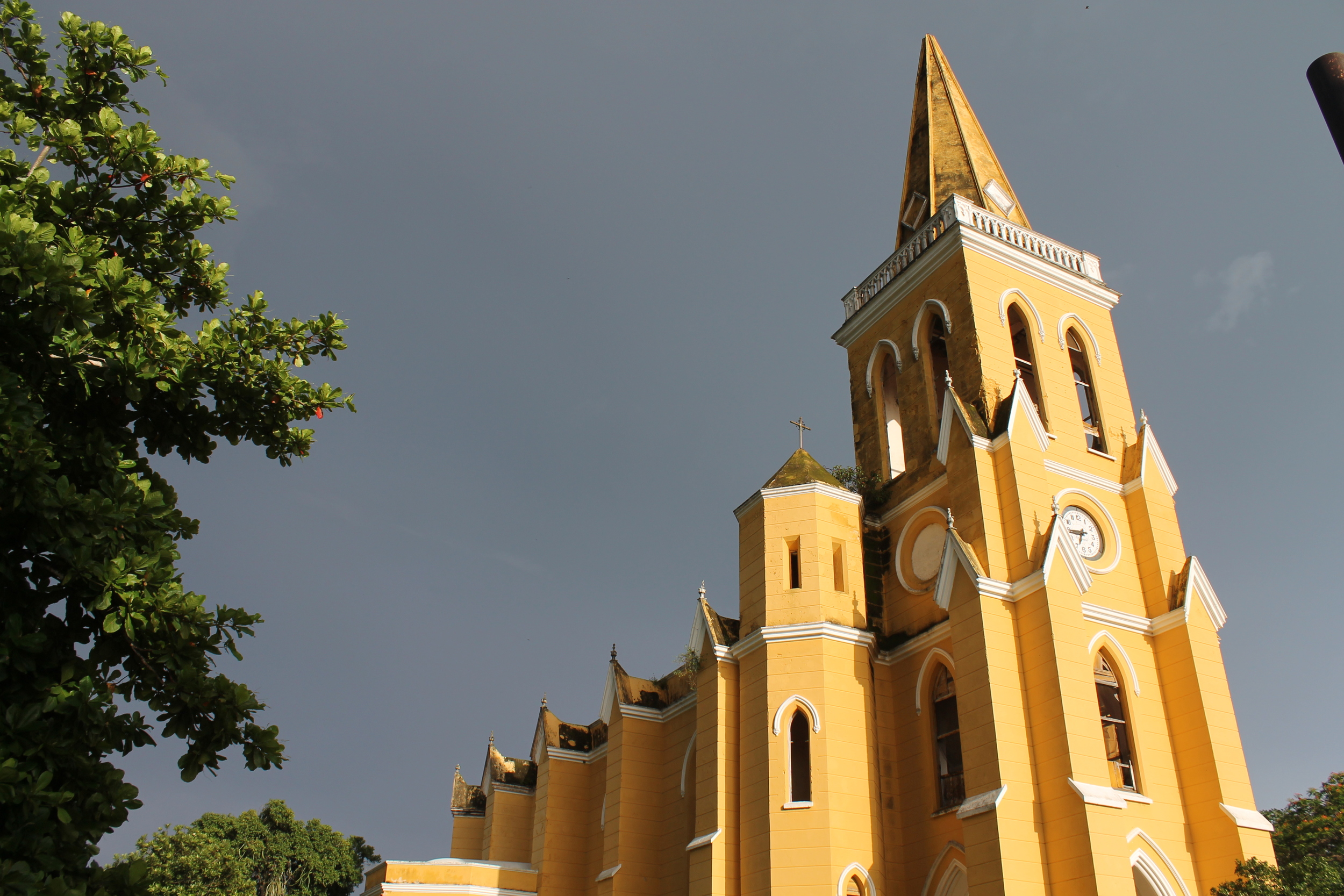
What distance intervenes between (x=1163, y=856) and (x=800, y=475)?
8997 mm

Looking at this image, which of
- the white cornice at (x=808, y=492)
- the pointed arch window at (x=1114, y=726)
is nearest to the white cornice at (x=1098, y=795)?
the pointed arch window at (x=1114, y=726)

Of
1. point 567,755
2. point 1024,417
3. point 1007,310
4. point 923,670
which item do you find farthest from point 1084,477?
point 567,755

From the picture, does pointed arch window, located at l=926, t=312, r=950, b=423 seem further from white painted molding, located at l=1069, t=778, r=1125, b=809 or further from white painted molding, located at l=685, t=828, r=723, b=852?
white painted molding, located at l=685, t=828, r=723, b=852

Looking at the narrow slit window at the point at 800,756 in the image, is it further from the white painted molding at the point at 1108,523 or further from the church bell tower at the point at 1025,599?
the white painted molding at the point at 1108,523

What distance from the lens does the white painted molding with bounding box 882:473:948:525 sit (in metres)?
19.0

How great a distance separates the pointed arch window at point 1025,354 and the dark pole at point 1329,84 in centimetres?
1677

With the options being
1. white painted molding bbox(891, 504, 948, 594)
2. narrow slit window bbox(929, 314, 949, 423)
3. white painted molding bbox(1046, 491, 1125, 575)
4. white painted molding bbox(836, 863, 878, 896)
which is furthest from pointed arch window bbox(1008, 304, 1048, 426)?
white painted molding bbox(836, 863, 878, 896)

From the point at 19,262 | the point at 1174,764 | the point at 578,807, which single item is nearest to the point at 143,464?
the point at 19,262

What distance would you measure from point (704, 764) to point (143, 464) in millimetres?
13125

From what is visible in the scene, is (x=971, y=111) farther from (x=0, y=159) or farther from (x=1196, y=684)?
(x=0, y=159)

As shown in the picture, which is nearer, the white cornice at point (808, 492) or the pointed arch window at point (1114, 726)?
the pointed arch window at point (1114, 726)

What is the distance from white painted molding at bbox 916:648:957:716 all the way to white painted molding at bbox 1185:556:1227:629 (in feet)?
14.4

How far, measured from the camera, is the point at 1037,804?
14812mm

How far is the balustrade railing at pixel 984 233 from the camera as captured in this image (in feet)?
70.6
